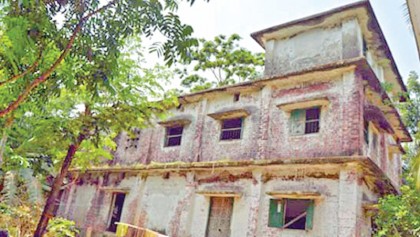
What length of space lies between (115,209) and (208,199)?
17.2 ft

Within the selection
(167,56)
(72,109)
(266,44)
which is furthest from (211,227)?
(167,56)

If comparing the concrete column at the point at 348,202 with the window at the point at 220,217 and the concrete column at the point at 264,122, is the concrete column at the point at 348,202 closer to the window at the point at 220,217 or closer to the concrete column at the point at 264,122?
the concrete column at the point at 264,122

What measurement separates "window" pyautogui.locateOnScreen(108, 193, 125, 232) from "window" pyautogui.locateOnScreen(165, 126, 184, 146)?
10.5 feet

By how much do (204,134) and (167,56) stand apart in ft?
35.6

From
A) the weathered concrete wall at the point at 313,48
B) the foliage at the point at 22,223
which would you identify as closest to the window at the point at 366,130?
the weathered concrete wall at the point at 313,48

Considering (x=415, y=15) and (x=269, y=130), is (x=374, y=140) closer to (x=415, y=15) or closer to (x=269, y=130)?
(x=269, y=130)

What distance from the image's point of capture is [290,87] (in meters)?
12.0

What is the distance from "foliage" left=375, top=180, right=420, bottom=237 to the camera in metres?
8.77

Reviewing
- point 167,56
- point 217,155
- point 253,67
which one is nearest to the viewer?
point 167,56

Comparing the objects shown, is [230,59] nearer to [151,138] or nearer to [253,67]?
[253,67]

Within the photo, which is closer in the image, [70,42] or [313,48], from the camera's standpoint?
[70,42]

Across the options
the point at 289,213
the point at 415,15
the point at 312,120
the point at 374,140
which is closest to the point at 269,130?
the point at 312,120

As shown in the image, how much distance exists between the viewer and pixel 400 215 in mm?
8664

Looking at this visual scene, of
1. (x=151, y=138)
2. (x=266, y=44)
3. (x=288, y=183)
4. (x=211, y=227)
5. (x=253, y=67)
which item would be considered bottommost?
(x=211, y=227)
